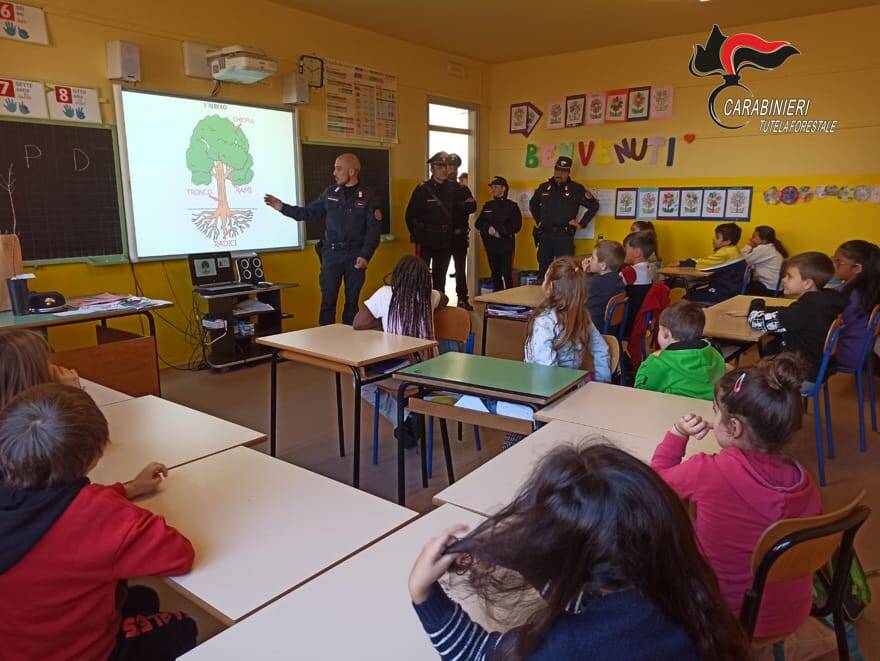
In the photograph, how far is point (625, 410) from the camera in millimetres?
2145

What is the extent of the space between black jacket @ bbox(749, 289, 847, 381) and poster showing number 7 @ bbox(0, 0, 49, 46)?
15.2 ft

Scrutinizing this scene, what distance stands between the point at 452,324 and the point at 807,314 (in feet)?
5.86

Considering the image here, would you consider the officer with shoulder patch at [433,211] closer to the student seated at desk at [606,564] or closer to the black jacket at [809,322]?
the black jacket at [809,322]

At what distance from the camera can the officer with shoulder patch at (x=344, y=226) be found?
5340 millimetres

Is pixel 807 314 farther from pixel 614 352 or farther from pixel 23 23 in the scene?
pixel 23 23

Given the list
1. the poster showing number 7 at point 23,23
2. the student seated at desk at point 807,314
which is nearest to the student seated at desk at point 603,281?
the student seated at desk at point 807,314

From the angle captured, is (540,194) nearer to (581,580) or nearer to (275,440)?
(275,440)

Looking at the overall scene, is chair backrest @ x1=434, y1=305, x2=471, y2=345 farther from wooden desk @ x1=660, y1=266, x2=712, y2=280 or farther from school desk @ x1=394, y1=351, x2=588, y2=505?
wooden desk @ x1=660, y1=266, x2=712, y2=280

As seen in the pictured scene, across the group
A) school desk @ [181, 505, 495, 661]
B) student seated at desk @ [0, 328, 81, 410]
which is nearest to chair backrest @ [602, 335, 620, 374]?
school desk @ [181, 505, 495, 661]

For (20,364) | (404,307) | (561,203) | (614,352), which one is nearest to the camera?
(20,364)

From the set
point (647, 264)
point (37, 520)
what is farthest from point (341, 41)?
point (37, 520)

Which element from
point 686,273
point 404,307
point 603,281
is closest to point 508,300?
point 603,281

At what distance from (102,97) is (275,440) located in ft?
8.95

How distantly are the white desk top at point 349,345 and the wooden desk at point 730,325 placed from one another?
156cm
